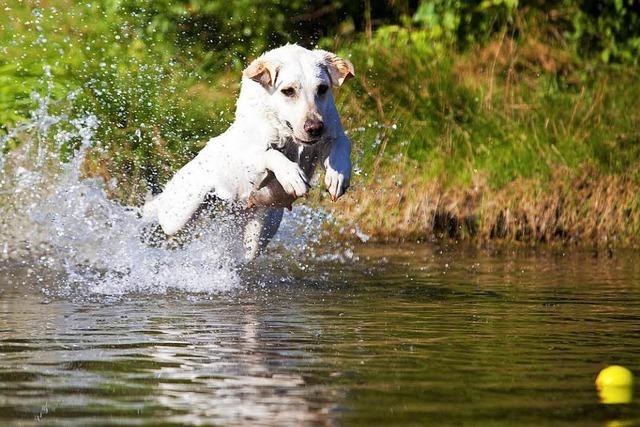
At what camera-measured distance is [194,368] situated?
580 centimetres

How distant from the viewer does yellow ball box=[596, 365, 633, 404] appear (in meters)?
5.21

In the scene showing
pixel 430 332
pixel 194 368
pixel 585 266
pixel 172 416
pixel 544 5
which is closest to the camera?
pixel 172 416

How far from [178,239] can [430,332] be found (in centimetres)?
290

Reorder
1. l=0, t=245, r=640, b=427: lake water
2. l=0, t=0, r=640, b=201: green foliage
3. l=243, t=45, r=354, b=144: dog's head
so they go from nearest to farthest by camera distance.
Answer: l=0, t=245, r=640, b=427: lake water, l=243, t=45, r=354, b=144: dog's head, l=0, t=0, r=640, b=201: green foliage

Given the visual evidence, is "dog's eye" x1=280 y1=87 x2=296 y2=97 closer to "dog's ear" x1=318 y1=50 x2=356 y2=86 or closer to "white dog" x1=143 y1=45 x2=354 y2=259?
"white dog" x1=143 y1=45 x2=354 y2=259

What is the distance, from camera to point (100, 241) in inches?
388

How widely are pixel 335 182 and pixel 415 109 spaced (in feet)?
17.6

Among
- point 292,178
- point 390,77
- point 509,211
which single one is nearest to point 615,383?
point 292,178

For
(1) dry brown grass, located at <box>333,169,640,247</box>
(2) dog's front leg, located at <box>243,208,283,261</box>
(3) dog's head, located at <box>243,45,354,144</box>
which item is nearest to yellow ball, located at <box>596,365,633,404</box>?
(3) dog's head, located at <box>243,45,354,144</box>

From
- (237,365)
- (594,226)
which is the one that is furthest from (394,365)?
(594,226)

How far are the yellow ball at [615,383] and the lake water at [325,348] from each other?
0.08m

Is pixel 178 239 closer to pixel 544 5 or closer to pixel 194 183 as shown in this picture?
pixel 194 183

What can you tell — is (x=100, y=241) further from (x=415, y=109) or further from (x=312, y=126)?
(x=415, y=109)

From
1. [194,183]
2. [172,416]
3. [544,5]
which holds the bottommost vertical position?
[172,416]
